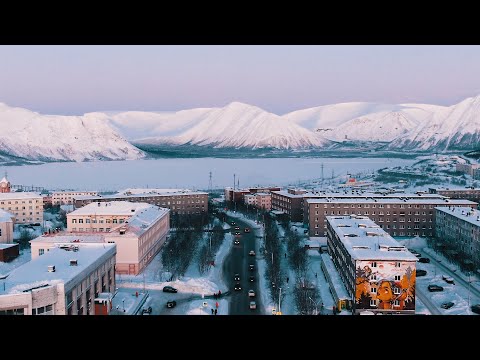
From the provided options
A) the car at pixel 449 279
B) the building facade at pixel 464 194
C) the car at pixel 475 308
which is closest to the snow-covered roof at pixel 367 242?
the car at pixel 475 308

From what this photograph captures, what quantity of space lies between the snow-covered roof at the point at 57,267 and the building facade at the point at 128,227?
92 centimetres

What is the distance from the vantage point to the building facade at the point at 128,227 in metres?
6.00

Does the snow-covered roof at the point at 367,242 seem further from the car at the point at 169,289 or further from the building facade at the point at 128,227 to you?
the building facade at the point at 128,227

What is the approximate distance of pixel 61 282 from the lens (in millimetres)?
3551

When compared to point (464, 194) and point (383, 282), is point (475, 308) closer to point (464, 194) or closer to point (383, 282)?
point (383, 282)

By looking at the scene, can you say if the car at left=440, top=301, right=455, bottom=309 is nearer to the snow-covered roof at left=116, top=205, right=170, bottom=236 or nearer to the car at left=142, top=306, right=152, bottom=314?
the car at left=142, top=306, right=152, bottom=314

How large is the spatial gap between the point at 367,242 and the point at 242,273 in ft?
5.18

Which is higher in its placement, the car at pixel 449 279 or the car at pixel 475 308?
the car at pixel 449 279

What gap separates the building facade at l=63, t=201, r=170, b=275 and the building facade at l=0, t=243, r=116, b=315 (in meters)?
0.92

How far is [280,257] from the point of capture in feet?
21.9

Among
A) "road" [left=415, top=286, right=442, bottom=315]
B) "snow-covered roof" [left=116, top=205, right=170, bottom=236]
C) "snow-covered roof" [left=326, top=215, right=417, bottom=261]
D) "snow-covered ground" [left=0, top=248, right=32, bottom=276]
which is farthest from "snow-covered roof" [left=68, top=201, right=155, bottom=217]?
"road" [left=415, top=286, right=442, bottom=315]
